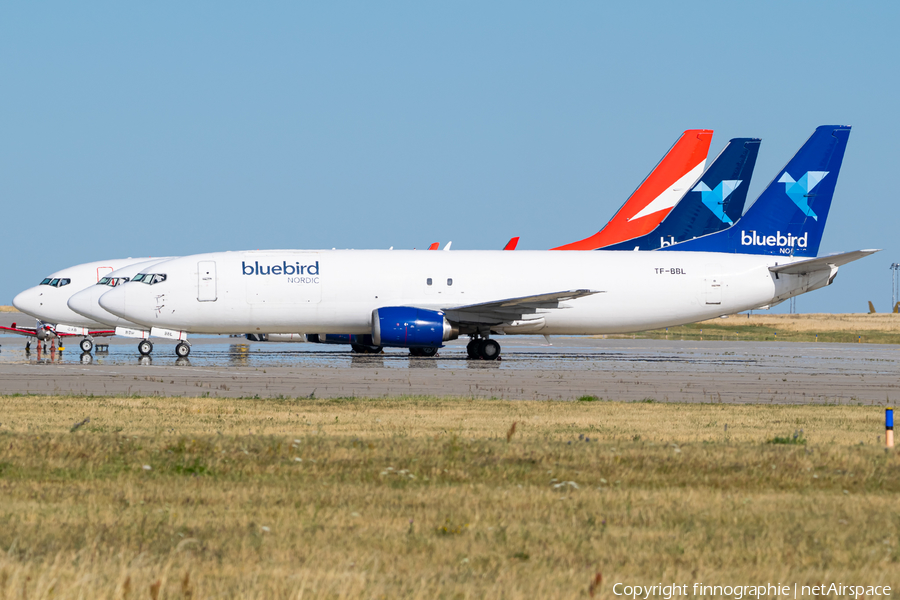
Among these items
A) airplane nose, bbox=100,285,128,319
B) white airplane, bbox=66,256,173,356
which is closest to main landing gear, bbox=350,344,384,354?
white airplane, bbox=66,256,173,356

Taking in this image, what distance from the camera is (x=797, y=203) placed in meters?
40.0

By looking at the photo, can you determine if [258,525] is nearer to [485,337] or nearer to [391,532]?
[391,532]

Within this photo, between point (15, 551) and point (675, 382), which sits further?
point (675, 382)

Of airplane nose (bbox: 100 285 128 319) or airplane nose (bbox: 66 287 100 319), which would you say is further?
airplane nose (bbox: 66 287 100 319)

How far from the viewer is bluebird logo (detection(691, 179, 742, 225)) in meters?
44.1

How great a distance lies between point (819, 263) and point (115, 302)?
27.0 m

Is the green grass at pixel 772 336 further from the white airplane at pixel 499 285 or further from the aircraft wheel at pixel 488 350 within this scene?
the aircraft wheel at pixel 488 350

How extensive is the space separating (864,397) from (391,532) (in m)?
17.3

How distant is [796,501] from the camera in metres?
8.88

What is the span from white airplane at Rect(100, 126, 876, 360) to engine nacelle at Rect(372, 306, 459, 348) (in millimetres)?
48

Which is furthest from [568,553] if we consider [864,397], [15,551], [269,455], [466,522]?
[864,397]

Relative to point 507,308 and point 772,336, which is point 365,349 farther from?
point 772,336

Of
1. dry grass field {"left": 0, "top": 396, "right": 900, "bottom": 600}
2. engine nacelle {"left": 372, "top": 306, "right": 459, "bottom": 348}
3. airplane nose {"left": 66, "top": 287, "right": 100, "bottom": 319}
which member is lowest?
dry grass field {"left": 0, "top": 396, "right": 900, "bottom": 600}

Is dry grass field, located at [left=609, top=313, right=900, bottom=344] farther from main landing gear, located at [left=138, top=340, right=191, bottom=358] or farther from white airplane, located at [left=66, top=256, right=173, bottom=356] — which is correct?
white airplane, located at [left=66, top=256, right=173, bottom=356]
